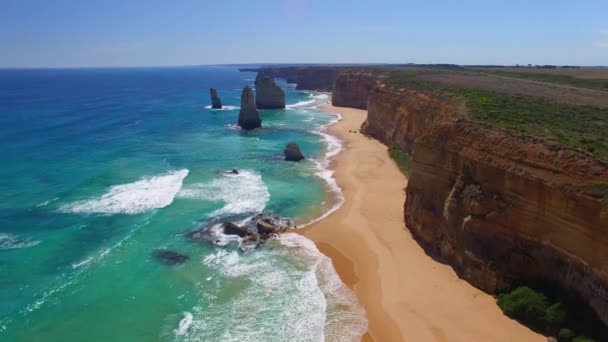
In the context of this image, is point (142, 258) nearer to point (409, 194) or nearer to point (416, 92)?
point (409, 194)

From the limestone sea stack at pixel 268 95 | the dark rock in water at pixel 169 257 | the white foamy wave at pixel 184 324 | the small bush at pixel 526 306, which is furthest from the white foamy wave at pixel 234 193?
the limestone sea stack at pixel 268 95

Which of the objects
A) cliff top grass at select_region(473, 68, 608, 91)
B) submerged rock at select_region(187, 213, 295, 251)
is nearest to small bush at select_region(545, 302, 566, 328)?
submerged rock at select_region(187, 213, 295, 251)

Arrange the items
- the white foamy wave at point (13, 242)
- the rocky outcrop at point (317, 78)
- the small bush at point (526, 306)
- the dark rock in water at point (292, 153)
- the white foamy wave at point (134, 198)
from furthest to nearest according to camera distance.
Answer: the rocky outcrop at point (317, 78)
the dark rock in water at point (292, 153)
the white foamy wave at point (134, 198)
the white foamy wave at point (13, 242)
the small bush at point (526, 306)

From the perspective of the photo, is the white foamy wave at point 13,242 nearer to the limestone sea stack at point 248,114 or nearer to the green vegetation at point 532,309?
the green vegetation at point 532,309

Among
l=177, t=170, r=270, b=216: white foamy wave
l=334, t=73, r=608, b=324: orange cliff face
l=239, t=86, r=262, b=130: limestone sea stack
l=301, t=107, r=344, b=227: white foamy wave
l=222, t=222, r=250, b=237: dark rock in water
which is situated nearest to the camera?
l=334, t=73, r=608, b=324: orange cliff face

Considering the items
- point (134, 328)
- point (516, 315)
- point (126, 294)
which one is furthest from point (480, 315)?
point (126, 294)

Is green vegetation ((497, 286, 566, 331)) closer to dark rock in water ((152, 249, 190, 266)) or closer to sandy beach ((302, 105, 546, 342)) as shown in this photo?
sandy beach ((302, 105, 546, 342))
